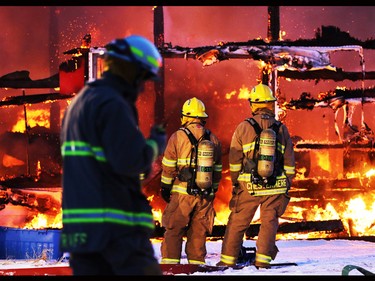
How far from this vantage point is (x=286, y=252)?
33.8 ft

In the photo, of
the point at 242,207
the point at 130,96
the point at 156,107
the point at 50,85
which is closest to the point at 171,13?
the point at 156,107

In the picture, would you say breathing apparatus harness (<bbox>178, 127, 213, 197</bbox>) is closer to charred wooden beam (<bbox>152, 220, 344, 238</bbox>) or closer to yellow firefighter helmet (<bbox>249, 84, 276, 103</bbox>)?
yellow firefighter helmet (<bbox>249, 84, 276, 103</bbox>)

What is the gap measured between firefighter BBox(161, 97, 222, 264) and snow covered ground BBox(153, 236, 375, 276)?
754 millimetres

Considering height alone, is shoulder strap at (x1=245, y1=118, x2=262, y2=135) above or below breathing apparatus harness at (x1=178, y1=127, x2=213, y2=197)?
above

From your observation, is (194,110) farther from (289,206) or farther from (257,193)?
(289,206)

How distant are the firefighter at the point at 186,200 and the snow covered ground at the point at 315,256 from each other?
0.75 meters

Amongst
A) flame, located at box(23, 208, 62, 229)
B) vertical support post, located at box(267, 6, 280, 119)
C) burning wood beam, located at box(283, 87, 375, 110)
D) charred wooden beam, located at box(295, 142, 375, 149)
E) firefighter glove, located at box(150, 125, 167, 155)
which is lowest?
flame, located at box(23, 208, 62, 229)

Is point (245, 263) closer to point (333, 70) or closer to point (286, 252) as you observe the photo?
point (286, 252)

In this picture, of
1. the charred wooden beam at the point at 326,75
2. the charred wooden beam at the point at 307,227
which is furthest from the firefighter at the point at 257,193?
the charred wooden beam at the point at 307,227

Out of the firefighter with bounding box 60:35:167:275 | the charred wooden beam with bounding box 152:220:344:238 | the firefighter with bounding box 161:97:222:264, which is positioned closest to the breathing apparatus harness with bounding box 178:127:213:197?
the firefighter with bounding box 161:97:222:264

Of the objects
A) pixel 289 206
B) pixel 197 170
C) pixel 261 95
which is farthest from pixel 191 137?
pixel 289 206

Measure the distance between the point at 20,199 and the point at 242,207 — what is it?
4263 millimetres

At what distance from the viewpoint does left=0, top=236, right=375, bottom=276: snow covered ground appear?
785 centimetres

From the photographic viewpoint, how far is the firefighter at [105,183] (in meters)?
3.76
